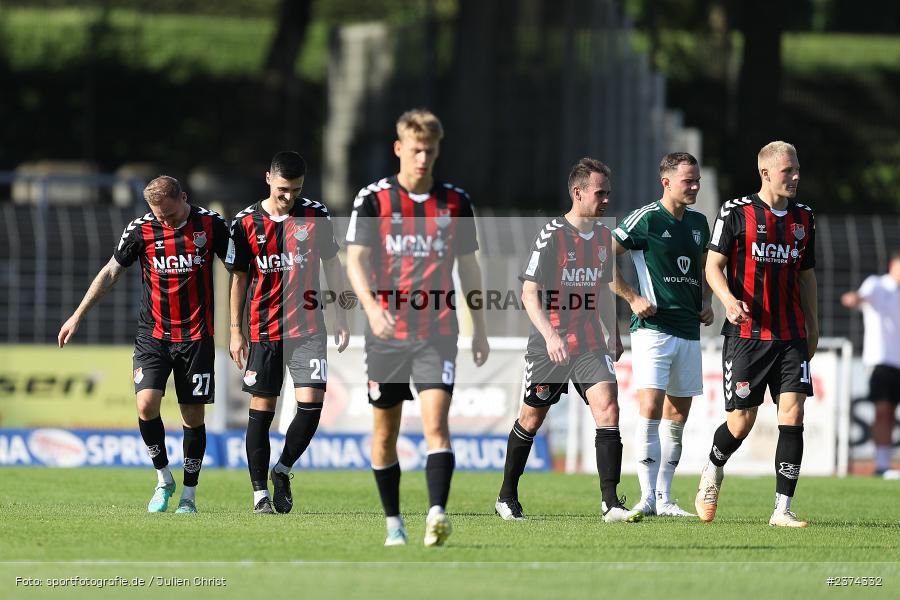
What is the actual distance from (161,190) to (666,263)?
3.15 meters

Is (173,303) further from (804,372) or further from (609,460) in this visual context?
(804,372)

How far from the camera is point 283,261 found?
993 centimetres

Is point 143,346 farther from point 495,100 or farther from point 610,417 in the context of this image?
point 495,100

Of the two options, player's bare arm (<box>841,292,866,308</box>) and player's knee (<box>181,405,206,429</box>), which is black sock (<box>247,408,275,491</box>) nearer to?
player's knee (<box>181,405,206,429</box>)

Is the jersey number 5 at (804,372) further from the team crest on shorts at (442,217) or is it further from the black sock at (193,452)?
the black sock at (193,452)

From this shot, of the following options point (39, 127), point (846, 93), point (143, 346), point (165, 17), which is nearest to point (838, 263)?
point (143, 346)

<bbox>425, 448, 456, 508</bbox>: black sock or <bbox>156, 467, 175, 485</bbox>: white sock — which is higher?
<bbox>425, 448, 456, 508</bbox>: black sock

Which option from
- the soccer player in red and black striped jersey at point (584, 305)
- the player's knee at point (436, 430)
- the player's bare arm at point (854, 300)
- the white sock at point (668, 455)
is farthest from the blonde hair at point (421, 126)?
the player's bare arm at point (854, 300)

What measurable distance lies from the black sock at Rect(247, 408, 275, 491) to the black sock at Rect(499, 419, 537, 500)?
1512 millimetres

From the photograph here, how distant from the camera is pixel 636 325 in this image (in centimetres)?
994

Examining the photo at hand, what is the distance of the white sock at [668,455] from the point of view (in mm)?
10203

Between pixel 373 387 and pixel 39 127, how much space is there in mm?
33268

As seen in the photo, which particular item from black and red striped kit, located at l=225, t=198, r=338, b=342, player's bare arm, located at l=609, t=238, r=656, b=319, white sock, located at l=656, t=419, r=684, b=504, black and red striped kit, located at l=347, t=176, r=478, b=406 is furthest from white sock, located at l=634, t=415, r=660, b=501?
black and red striped kit, located at l=347, t=176, r=478, b=406

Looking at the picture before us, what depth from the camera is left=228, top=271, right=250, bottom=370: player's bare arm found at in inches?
385
